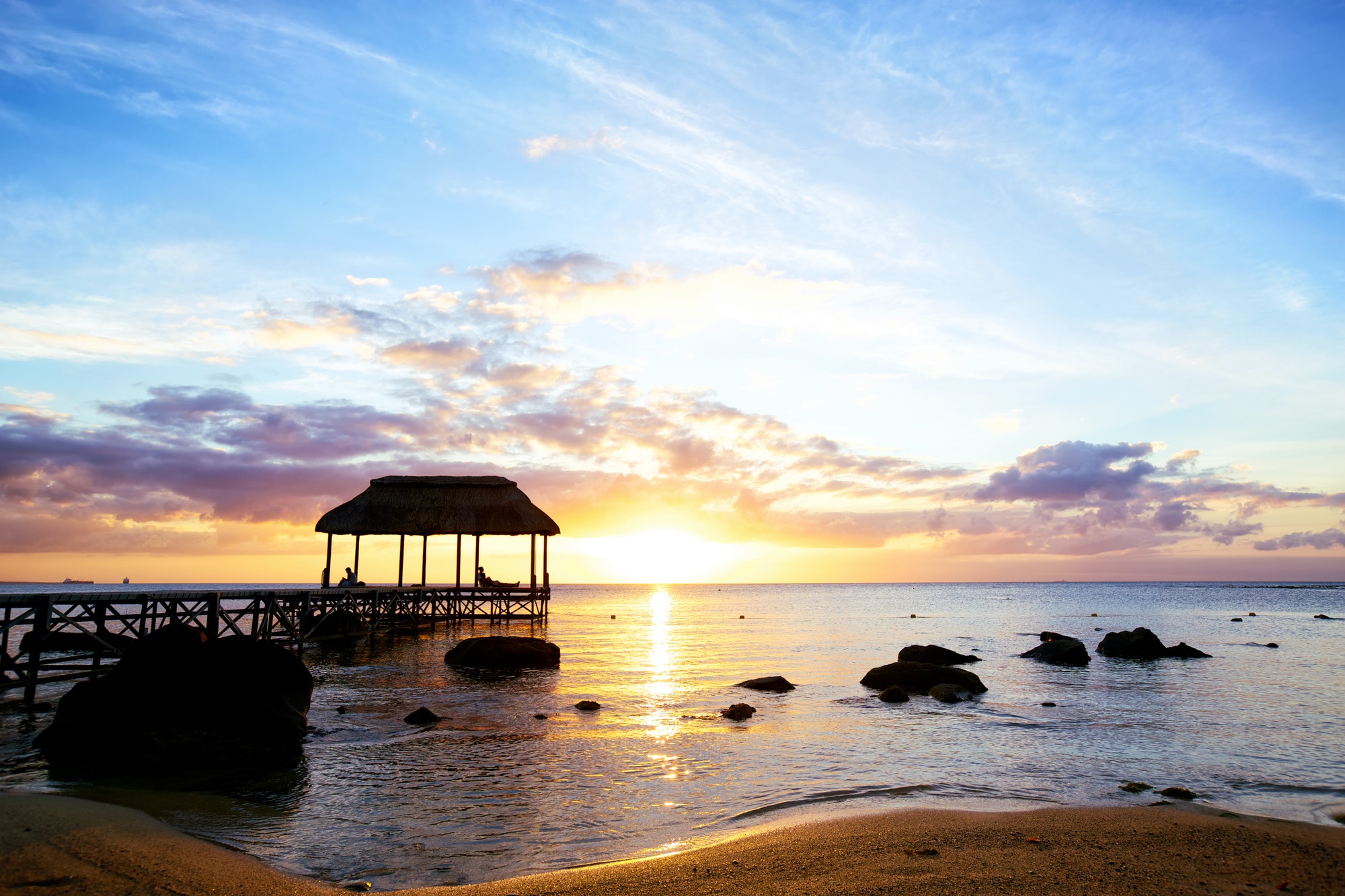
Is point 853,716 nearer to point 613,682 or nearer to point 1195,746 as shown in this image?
point 1195,746

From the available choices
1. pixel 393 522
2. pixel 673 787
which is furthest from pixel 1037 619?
pixel 673 787

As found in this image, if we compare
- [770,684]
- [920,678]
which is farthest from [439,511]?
[920,678]

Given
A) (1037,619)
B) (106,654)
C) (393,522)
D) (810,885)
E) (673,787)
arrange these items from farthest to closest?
(1037,619) < (393,522) < (106,654) < (673,787) < (810,885)

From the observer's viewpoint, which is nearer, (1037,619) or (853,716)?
(853,716)

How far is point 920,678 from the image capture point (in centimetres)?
2253

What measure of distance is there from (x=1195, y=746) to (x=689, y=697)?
38.5 ft

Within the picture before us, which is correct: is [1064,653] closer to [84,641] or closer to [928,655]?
[928,655]

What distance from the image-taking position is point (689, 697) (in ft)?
69.9

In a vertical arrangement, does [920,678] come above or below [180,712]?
below

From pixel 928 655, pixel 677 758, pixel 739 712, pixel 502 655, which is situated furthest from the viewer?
pixel 928 655

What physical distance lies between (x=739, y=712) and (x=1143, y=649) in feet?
85.1

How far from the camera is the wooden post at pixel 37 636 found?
1802 centimetres

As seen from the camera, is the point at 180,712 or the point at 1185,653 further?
the point at 1185,653

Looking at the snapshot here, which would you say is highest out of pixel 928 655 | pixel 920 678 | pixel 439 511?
pixel 439 511
